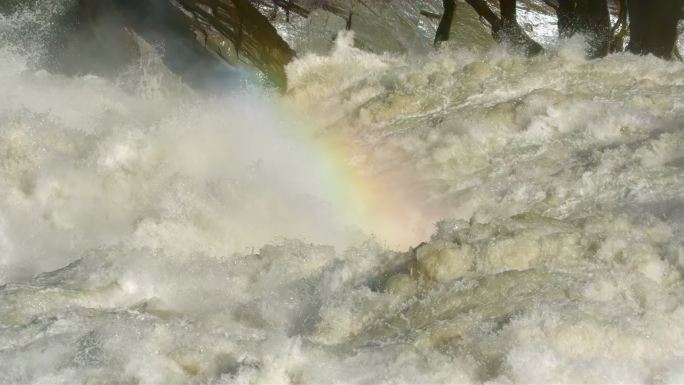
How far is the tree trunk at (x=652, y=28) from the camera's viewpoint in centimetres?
882

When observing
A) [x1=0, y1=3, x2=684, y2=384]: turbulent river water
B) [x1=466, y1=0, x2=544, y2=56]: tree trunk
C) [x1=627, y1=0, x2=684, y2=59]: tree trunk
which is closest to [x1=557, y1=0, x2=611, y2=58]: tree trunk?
[x1=627, y1=0, x2=684, y2=59]: tree trunk

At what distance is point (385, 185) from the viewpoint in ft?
18.9

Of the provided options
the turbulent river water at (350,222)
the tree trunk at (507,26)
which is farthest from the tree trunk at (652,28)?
the turbulent river water at (350,222)

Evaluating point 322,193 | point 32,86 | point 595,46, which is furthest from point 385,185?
point 595,46

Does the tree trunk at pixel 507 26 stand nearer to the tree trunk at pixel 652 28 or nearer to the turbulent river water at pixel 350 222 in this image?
the tree trunk at pixel 652 28

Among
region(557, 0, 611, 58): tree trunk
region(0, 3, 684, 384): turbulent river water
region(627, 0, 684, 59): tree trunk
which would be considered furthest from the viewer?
region(557, 0, 611, 58): tree trunk

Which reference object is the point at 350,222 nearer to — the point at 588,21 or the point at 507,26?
the point at 507,26

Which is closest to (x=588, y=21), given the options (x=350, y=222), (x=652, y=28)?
(x=652, y=28)

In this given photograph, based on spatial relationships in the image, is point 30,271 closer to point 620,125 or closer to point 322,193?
point 322,193

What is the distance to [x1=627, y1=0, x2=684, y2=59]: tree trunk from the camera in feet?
28.9

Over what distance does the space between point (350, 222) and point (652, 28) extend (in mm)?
5614

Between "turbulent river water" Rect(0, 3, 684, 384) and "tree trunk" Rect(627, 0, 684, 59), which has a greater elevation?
"tree trunk" Rect(627, 0, 684, 59)

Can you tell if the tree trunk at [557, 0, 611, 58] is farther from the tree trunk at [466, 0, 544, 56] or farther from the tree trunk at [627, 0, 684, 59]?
the tree trunk at [466, 0, 544, 56]

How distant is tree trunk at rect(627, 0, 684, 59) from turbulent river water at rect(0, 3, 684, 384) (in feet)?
9.20
